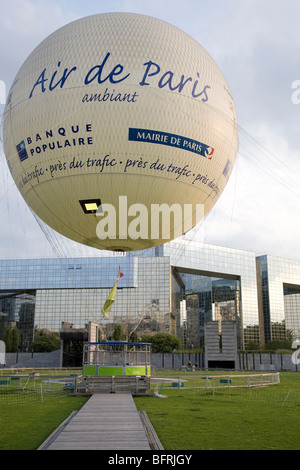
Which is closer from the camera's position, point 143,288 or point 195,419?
point 195,419

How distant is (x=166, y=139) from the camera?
13.8 metres

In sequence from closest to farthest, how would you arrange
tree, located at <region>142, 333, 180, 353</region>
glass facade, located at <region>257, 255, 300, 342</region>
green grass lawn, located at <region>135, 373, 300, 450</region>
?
green grass lawn, located at <region>135, 373, 300, 450</region> → tree, located at <region>142, 333, 180, 353</region> → glass facade, located at <region>257, 255, 300, 342</region>

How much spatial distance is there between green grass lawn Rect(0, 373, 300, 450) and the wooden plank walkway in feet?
2.28

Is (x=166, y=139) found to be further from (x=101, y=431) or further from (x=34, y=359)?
(x=34, y=359)

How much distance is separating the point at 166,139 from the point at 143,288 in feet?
328

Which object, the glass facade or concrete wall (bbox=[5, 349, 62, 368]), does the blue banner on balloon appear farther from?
the glass facade

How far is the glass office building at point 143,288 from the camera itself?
Result: 365 ft

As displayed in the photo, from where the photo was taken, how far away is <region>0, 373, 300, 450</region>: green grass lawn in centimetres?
1059

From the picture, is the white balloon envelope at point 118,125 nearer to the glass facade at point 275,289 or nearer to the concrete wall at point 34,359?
the concrete wall at point 34,359

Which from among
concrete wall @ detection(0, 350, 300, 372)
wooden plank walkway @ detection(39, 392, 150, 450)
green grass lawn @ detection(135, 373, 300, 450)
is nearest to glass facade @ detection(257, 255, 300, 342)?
concrete wall @ detection(0, 350, 300, 372)

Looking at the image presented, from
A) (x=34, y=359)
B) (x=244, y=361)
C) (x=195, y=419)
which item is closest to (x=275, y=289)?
(x=244, y=361)
